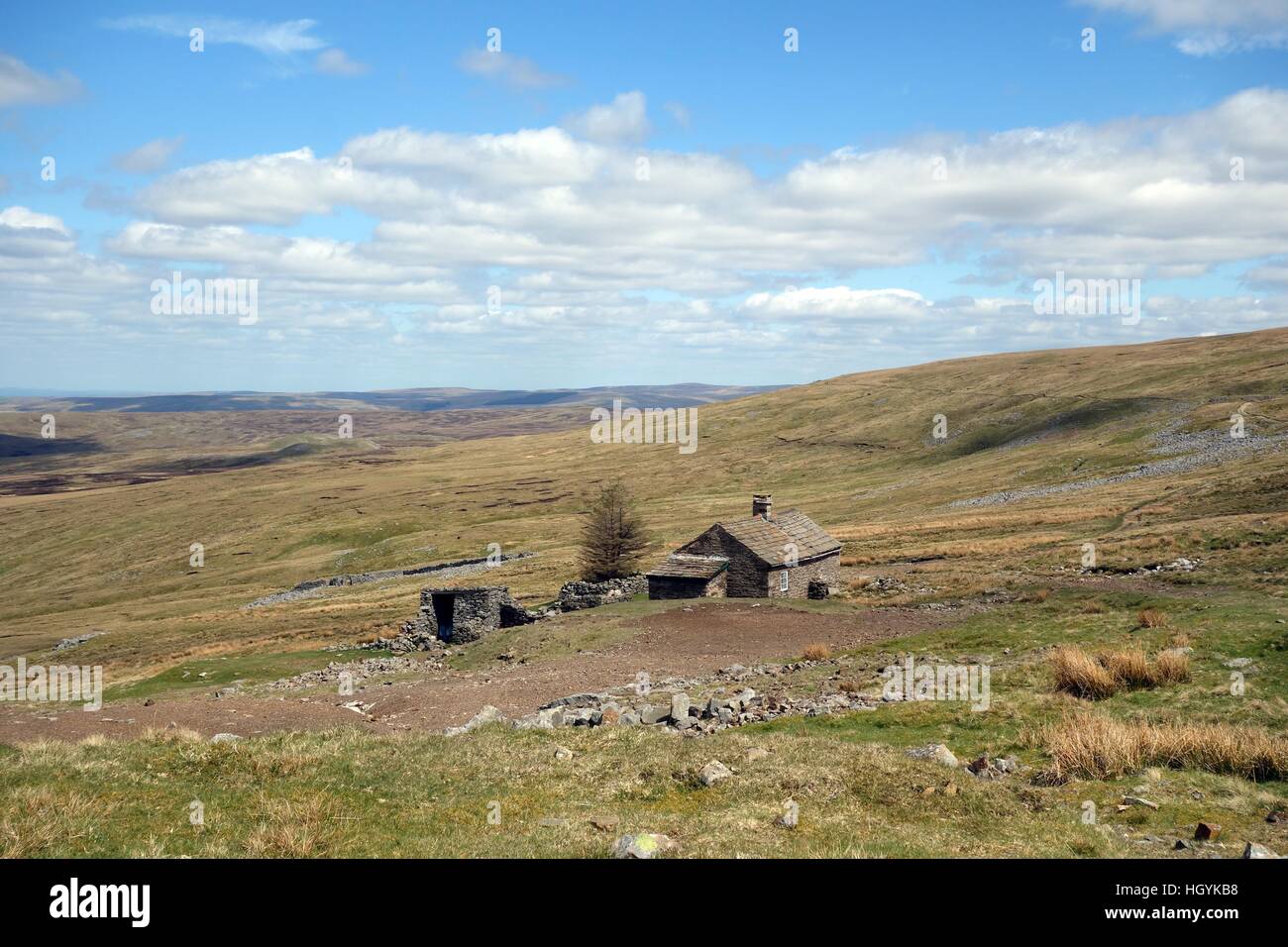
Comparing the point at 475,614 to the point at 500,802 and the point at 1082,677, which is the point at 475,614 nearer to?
the point at 1082,677

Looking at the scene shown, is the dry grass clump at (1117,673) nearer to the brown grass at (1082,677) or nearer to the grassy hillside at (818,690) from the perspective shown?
the brown grass at (1082,677)

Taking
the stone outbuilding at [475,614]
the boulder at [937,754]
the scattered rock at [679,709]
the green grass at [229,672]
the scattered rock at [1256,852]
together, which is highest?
the scattered rock at [1256,852]

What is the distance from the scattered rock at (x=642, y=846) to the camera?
10.8m

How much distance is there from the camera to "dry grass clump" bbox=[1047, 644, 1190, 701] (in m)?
19.6

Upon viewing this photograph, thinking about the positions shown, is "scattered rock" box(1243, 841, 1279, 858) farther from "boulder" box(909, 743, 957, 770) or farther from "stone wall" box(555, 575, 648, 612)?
"stone wall" box(555, 575, 648, 612)

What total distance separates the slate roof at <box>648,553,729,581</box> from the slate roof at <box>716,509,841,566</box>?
1514 mm

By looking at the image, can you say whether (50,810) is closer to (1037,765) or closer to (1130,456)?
(1037,765)

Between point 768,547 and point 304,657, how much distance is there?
22.3m

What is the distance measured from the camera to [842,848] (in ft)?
37.2

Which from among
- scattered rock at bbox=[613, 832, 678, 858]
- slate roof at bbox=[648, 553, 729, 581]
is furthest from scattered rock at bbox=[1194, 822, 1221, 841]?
slate roof at bbox=[648, 553, 729, 581]

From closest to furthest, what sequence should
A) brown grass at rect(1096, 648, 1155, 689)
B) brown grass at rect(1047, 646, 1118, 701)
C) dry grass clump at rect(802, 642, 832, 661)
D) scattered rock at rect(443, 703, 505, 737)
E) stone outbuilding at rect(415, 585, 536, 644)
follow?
brown grass at rect(1047, 646, 1118, 701)
brown grass at rect(1096, 648, 1155, 689)
scattered rock at rect(443, 703, 505, 737)
dry grass clump at rect(802, 642, 832, 661)
stone outbuilding at rect(415, 585, 536, 644)

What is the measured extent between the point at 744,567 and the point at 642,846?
3178cm

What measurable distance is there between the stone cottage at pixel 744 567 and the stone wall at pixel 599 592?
1.76 meters

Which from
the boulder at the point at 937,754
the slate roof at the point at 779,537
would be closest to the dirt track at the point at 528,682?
the slate roof at the point at 779,537
